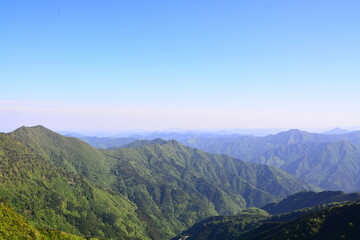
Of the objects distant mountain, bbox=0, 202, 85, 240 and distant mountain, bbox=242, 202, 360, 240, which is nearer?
distant mountain, bbox=0, 202, 85, 240

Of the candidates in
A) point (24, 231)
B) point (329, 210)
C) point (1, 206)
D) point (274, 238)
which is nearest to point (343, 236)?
point (329, 210)

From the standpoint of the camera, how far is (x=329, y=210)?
545 ft

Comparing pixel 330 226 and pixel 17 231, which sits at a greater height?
pixel 17 231

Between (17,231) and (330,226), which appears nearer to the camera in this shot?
(17,231)

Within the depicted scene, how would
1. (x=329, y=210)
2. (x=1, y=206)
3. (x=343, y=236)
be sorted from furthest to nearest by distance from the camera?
(x=329, y=210) → (x=1, y=206) → (x=343, y=236)

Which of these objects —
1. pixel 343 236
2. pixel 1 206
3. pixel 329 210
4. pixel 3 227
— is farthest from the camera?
pixel 329 210

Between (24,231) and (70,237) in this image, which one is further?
(70,237)

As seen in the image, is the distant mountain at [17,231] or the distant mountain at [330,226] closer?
the distant mountain at [17,231]

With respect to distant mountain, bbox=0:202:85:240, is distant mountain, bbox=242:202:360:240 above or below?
below

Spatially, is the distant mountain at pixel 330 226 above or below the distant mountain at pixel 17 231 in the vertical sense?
below

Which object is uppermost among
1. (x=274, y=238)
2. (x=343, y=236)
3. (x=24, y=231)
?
(x=24, y=231)

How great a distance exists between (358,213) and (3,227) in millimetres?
185231

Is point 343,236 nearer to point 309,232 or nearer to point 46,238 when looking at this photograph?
point 309,232

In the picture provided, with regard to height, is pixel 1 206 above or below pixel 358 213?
above
